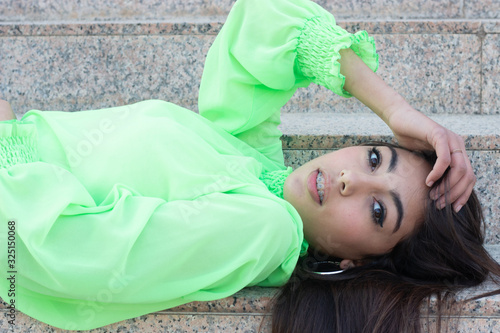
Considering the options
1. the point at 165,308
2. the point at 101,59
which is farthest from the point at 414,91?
the point at 165,308

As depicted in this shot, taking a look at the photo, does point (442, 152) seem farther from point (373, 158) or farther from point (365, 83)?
point (365, 83)

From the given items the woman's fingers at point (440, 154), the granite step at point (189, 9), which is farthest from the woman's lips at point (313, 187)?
the granite step at point (189, 9)

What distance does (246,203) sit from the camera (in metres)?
1.49

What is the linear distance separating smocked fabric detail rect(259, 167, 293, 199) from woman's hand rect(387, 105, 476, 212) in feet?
1.33

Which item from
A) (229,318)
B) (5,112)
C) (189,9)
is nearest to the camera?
(229,318)

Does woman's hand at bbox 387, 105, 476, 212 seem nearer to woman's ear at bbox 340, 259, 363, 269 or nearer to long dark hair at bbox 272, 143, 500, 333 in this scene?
long dark hair at bbox 272, 143, 500, 333

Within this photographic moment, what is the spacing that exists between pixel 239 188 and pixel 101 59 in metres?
1.35

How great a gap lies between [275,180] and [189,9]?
1.45 meters

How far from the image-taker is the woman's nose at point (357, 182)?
5.51 ft

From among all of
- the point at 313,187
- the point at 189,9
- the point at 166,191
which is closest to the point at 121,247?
the point at 166,191

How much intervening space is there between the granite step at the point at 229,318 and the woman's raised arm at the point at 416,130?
1.05ft

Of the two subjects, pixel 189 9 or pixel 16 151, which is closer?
pixel 16 151

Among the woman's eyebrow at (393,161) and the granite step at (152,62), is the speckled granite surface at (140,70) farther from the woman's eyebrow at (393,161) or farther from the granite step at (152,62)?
the woman's eyebrow at (393,161)

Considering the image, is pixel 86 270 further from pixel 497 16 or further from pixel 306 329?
pixel 497 16
